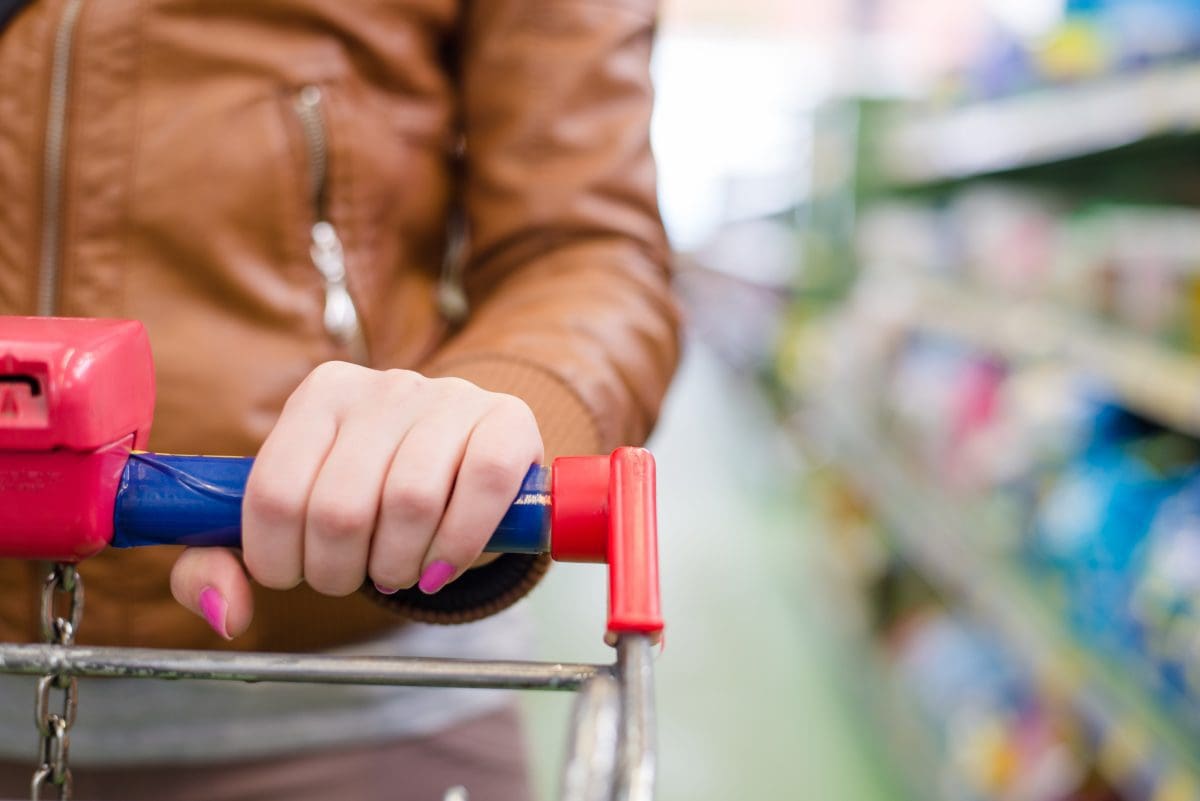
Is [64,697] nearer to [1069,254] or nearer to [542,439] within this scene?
[542,439]

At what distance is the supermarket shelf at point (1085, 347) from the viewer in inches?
73.3

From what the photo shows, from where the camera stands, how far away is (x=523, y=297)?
87cm

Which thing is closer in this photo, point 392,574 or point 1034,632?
point 392,574

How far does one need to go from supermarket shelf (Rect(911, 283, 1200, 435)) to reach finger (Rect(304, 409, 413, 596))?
5.19ft

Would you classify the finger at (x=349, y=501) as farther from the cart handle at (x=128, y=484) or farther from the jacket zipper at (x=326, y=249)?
the jacket zipper at (x=326, y=249)

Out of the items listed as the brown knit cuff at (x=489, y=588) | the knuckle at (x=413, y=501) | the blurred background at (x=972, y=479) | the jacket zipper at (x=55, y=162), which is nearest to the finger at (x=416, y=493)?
the knuckle at (x=413, y=501)

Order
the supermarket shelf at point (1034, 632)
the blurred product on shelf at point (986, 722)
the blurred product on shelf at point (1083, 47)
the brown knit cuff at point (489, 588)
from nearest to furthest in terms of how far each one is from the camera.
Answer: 1. the brown knit cuff at point (489, 588)
2. the supermarket shelf at point (1034, 632)
3. the blurred product on shelf at point (1083, 47)
4. the blurred product on shelf at point (986, 722)

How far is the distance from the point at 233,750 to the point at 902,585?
2938 millimetres

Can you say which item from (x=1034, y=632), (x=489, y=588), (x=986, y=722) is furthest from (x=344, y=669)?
(x=986, y=722)

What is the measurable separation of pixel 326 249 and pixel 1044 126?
219cm

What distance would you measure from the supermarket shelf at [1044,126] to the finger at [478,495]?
167cm

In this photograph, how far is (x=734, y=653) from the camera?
3518mm

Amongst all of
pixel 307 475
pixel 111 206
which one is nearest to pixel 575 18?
pixel 111 206

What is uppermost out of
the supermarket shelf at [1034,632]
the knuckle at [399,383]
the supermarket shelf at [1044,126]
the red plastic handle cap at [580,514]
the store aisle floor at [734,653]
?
the knuckle at [399,383]
